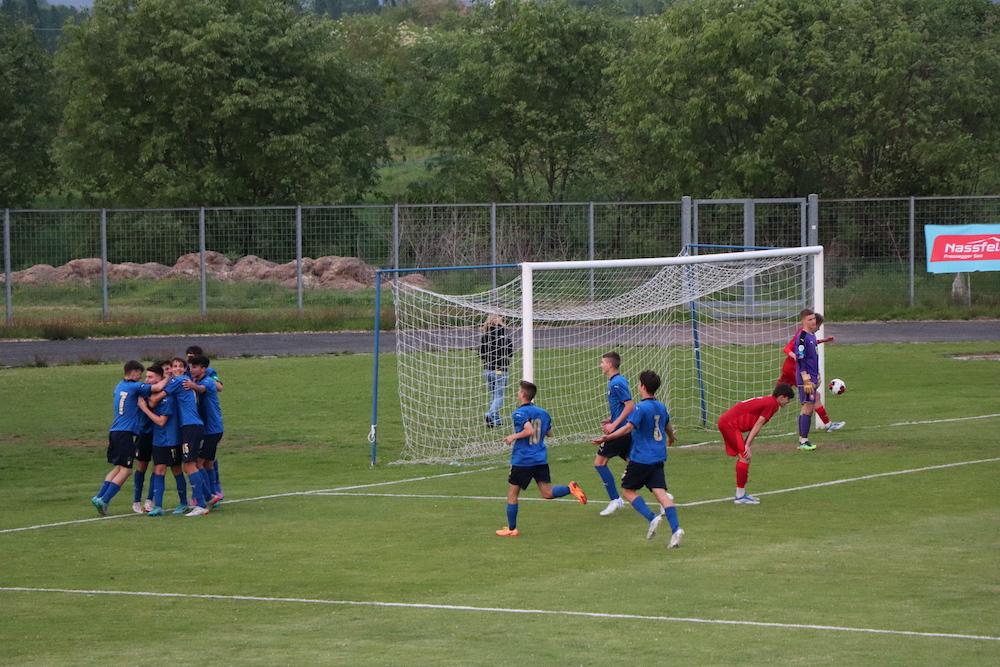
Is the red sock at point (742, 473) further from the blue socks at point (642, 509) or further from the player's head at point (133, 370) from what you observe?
the player's head at point (133, 370)

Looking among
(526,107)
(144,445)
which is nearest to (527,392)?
(144,445)

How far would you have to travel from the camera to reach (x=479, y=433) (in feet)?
73.6

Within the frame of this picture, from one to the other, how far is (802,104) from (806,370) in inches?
1090

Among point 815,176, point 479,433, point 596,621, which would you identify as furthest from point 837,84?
point 596,621

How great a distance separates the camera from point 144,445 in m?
16.1

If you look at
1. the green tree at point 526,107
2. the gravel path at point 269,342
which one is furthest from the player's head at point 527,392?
the green tree at point 526,107

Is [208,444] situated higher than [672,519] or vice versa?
[208,444]

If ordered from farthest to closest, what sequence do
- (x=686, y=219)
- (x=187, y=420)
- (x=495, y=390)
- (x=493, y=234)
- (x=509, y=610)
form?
(x=493, y=234) → (x=686, y=219) → (x=495, y=390) → (x=187, y=420) → (x=509, y=610)

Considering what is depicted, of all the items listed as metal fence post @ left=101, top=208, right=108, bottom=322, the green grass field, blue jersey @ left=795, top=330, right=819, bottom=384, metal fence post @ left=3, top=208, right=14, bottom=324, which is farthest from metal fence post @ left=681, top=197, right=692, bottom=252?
blue jersey @ left=795, top=330, right=819, bottom=384

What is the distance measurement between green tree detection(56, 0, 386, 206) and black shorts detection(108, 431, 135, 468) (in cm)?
3583

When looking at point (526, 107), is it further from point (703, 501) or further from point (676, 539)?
point (676, 539)

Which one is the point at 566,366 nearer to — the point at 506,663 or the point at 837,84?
the point at 506,663

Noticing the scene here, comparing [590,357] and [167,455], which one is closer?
[167,455]

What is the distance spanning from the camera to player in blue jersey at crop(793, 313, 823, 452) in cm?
1992
